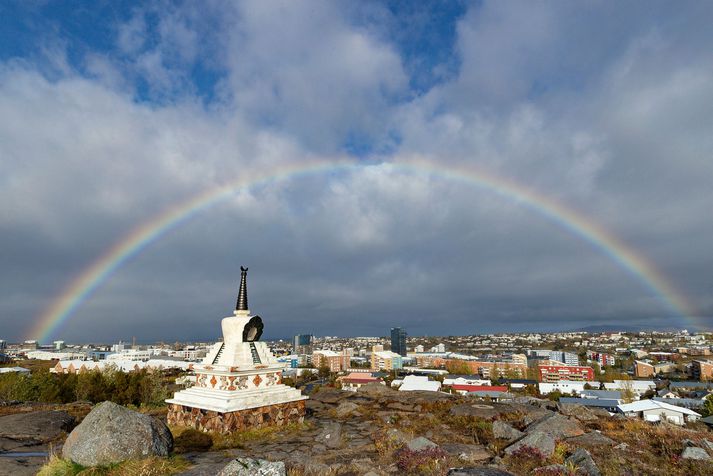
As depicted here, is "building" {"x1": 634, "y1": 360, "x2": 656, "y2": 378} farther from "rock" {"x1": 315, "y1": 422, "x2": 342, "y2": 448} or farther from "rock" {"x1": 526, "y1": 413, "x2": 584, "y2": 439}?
"rock" {"x1": 315, "y1": 422, "x2": 342, "y2": 448}

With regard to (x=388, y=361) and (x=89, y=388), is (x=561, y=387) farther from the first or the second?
(x=89, y=388)

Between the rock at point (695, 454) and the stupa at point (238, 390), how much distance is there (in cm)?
1239

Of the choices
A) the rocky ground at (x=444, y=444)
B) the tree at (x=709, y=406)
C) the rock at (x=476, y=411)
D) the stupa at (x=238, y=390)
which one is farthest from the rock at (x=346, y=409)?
the tree at (x=709, y=406)

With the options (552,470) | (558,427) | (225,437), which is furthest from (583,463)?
(225,437)

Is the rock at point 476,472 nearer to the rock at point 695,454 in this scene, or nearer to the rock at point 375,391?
the rock at point 695,454

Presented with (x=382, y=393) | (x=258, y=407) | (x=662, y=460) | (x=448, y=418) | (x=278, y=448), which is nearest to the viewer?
(x=662, y=460)

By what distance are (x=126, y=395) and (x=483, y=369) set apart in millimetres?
141045

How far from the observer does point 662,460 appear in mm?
10695

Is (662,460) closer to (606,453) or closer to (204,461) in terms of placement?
(606,453)

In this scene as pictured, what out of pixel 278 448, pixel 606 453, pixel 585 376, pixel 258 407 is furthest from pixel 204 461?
pixel 585 376

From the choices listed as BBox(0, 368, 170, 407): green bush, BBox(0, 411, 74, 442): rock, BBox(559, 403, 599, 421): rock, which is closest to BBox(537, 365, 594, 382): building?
BBox(559, 403, 599, 421): rock

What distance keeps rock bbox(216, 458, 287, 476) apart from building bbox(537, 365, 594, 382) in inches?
5593

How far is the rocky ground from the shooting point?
9.62 meters

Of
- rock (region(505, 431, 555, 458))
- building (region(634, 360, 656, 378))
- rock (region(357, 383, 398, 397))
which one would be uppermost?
rock (region(505, 431, 555, 458))
